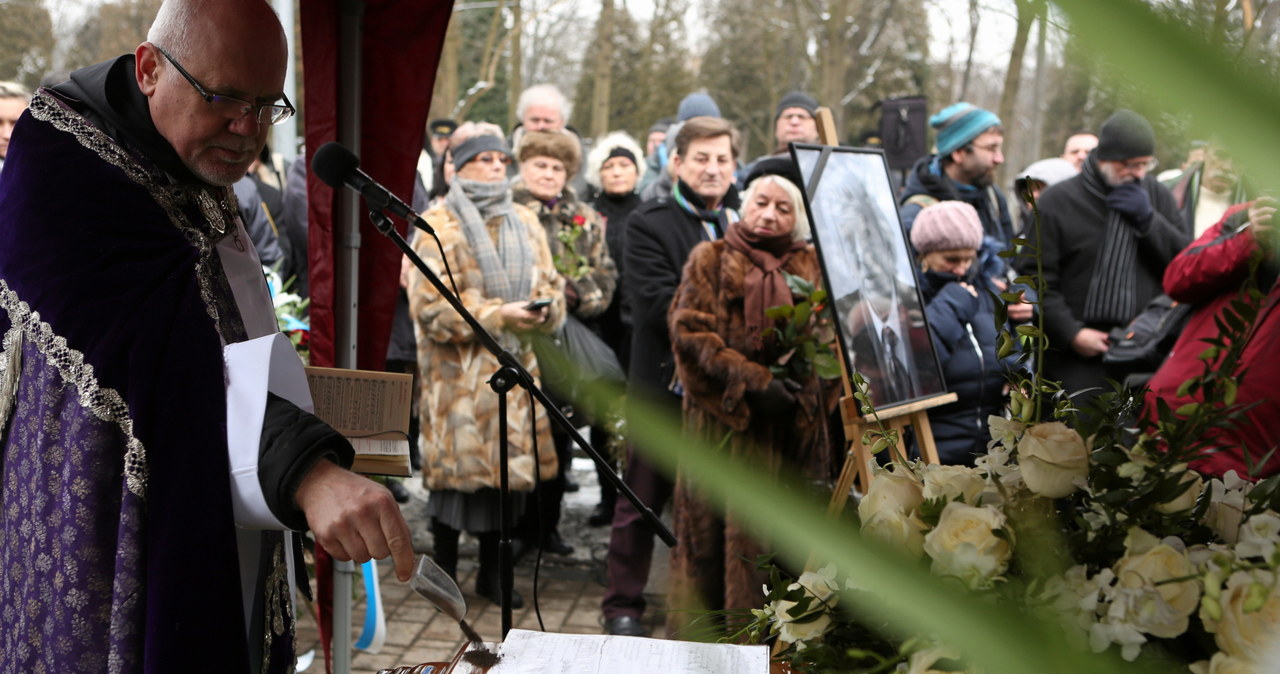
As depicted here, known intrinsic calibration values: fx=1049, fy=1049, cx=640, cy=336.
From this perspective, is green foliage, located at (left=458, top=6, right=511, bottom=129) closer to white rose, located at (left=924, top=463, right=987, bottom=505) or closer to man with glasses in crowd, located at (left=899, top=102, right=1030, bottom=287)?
man with glasses in crowd, located at (left=899, top=102, right=1030, bottom=287)

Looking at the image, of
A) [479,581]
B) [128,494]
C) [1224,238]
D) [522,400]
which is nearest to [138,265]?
[128,494]

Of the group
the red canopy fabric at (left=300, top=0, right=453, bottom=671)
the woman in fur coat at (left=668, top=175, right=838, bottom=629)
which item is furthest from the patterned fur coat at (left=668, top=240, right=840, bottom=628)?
the red canopy fabric at (left=300, top=0, right=453, bottom=671)

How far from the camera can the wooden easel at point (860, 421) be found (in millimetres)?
2814

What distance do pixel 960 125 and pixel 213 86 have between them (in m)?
3.93

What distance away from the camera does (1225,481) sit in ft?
3.29

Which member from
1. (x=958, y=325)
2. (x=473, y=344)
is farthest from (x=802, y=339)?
(x=473, y=344)

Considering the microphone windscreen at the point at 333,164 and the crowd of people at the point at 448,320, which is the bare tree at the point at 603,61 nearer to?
→ the crowd of people at the point at 448,320

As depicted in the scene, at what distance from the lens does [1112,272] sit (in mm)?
4320

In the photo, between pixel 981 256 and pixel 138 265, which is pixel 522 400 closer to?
pixel 981 256

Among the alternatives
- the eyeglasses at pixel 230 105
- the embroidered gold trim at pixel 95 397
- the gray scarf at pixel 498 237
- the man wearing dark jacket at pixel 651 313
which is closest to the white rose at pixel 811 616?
the embroidered gold trim at pixel 95 397

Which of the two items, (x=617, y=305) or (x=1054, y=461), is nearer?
(x=1054, y=461)

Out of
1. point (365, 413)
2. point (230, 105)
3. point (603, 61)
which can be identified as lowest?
point (365, 413)

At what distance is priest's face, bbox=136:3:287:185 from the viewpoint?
5.00 feet

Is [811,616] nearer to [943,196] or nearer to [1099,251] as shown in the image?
[1099,251]
